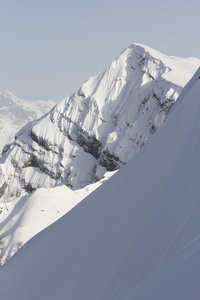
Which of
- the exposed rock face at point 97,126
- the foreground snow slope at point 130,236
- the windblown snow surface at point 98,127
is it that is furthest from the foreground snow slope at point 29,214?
the exposed rock face at point 97,126

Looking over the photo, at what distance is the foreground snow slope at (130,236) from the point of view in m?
4.55

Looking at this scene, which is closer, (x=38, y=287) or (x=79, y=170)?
(x=38, y=287)

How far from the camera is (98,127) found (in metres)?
72.4

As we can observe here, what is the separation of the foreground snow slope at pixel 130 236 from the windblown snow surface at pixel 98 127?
52.8 m

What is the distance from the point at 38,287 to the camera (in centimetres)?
834

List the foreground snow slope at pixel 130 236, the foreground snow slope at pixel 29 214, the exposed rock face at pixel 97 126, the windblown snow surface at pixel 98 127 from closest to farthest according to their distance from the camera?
the foreground snow slope at pixel 130 236
the foreground snow slope at pixel 29 214
the windblown snow surface at pixel 98 127
the exposed rock face at pixel 97 126

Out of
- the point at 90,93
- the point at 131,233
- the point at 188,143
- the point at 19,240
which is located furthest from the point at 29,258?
the point at 90,93

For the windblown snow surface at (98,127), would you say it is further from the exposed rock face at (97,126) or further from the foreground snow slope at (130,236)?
the foreground snow slope at (130,236)

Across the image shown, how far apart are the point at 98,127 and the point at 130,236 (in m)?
66.2

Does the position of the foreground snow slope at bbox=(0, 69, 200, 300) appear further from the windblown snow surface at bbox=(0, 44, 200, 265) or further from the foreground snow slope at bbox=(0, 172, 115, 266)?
the windblown snow surface at bbox=(0, 44, 200, 265)

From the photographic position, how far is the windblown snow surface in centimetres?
6644

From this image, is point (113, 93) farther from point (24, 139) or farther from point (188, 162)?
point (188, 162)

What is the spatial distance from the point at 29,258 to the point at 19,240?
53.4ft

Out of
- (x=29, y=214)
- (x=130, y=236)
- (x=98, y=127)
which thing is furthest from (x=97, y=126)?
(x=130, y=236)
